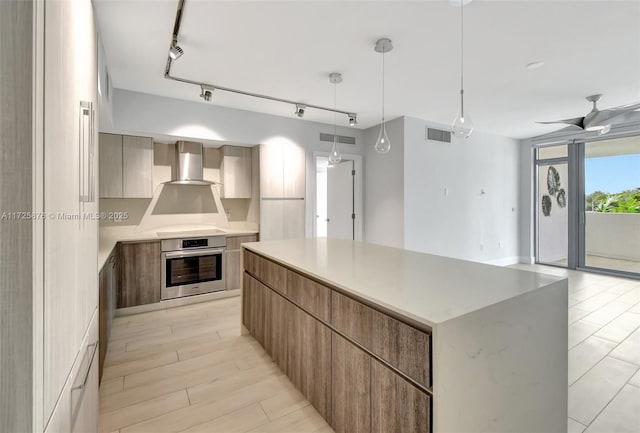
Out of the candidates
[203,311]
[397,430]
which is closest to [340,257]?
[397,430]

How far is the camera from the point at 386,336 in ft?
4.35

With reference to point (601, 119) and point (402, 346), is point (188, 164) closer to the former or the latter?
point (402, 346)

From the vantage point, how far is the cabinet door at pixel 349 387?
1.45 m

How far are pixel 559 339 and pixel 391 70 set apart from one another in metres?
2.80

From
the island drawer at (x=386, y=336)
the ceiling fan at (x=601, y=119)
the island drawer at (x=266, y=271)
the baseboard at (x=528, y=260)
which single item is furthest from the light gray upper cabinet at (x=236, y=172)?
the baseboard at (x=528, y=260)

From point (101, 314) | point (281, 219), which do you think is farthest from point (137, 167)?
point (101, 314)

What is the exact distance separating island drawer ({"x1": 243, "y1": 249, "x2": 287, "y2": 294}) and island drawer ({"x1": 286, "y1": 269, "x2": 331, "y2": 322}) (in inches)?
4.6

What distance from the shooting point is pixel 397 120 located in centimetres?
505

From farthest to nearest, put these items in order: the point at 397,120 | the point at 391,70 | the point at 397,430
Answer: the point at 397,120 → the point at 391,70 → the point at 397,430

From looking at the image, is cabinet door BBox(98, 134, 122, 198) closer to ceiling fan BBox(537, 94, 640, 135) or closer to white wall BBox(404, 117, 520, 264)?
white wall BBox(404, 117, 520, 264)

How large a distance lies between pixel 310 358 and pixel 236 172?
3386 mm

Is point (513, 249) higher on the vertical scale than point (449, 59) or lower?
lower

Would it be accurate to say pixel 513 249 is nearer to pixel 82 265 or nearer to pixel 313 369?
pixel 313 369

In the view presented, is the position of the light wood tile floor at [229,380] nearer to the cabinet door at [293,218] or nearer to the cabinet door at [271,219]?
the cabinet door at [271,219]
